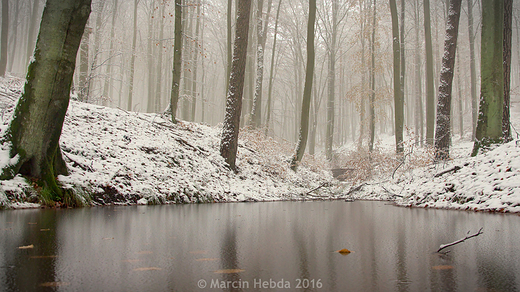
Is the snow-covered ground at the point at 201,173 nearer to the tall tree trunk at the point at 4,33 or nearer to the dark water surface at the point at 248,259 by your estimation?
the dark water surface at the point at 248,259

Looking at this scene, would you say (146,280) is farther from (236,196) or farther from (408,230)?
(236,196)

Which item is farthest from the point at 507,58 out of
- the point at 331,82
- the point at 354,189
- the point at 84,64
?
the point at 84,64

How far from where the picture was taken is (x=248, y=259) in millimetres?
2369

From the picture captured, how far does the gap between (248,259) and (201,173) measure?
24.8 feet

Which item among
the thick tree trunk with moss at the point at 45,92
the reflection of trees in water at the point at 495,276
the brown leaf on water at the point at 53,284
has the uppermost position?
the thick tree trunk with moss at the point at 45,92

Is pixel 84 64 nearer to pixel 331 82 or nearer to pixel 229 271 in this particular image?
pixel 331 82

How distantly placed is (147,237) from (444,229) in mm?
3464

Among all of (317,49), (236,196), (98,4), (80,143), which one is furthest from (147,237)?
(317,49)

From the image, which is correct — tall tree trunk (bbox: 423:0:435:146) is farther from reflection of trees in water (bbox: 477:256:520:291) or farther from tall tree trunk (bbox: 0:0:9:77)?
tall tree trunk (bbox: 0:0:9:77)

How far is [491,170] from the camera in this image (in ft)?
22.5

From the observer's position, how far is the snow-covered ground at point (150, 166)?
710cm

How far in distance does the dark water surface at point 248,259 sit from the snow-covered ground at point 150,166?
315 cm

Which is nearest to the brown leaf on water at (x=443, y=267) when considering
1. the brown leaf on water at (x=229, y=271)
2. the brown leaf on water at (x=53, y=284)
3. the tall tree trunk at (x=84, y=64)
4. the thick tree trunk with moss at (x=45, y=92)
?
the brown leaf on water at (x=229, y=271)

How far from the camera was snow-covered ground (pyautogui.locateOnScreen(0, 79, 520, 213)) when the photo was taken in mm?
6645
